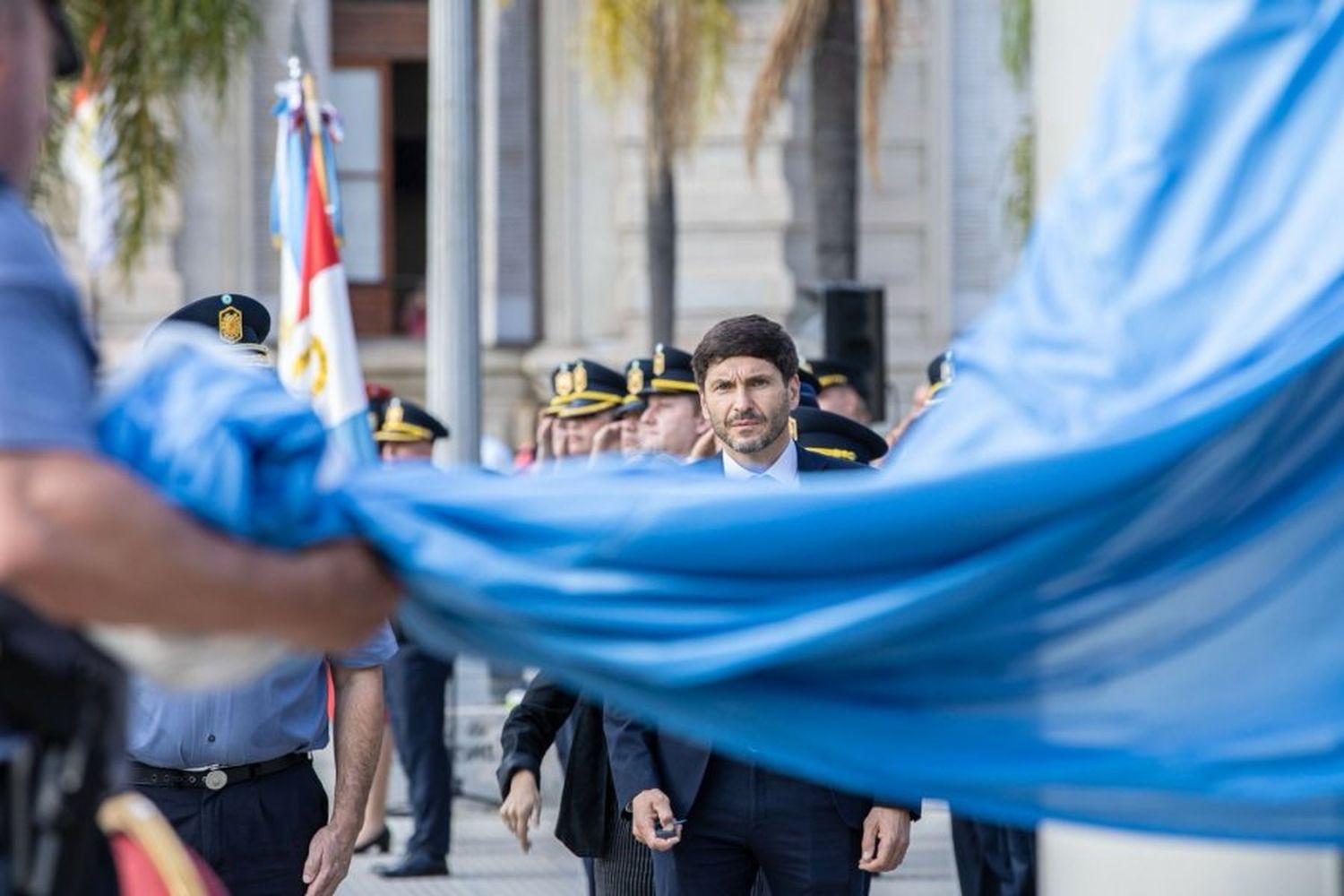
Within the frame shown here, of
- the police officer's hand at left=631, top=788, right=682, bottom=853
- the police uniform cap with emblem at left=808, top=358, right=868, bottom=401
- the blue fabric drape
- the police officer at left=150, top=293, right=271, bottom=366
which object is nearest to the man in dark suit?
the police officer's hand at left=631, top=788, right=682, bottom=853

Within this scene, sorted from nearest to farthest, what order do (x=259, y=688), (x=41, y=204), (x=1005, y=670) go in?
(x=1005, y=670) < (x=259, y=688) < (x=41, y=204)

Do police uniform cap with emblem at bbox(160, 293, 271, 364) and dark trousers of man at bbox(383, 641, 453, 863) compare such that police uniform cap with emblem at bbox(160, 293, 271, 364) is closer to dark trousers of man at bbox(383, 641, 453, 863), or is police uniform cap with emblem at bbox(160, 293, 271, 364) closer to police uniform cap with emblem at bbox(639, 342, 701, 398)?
police uniform cap with emblem at bbox(639, 342, 701, 398)

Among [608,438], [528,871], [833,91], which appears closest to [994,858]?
[608,438]

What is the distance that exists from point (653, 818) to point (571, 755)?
0.72 metres

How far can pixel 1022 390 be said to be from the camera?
12.9ft

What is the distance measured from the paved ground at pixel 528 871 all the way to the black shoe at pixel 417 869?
0.22 ft

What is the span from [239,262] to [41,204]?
6373mm

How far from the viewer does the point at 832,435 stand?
30.2 ft

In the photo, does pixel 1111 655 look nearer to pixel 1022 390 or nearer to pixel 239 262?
pixel 1022 390

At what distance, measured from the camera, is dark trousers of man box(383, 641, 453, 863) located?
13047 mm

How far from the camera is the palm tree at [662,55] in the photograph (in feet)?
65.8

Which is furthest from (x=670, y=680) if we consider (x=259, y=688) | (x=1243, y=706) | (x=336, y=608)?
(x=259, y=688)

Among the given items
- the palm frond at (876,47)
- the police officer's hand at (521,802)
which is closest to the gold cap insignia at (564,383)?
the police officer's hand at (521,802)

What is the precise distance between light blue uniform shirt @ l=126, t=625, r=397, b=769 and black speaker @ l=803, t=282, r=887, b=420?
10.9m
